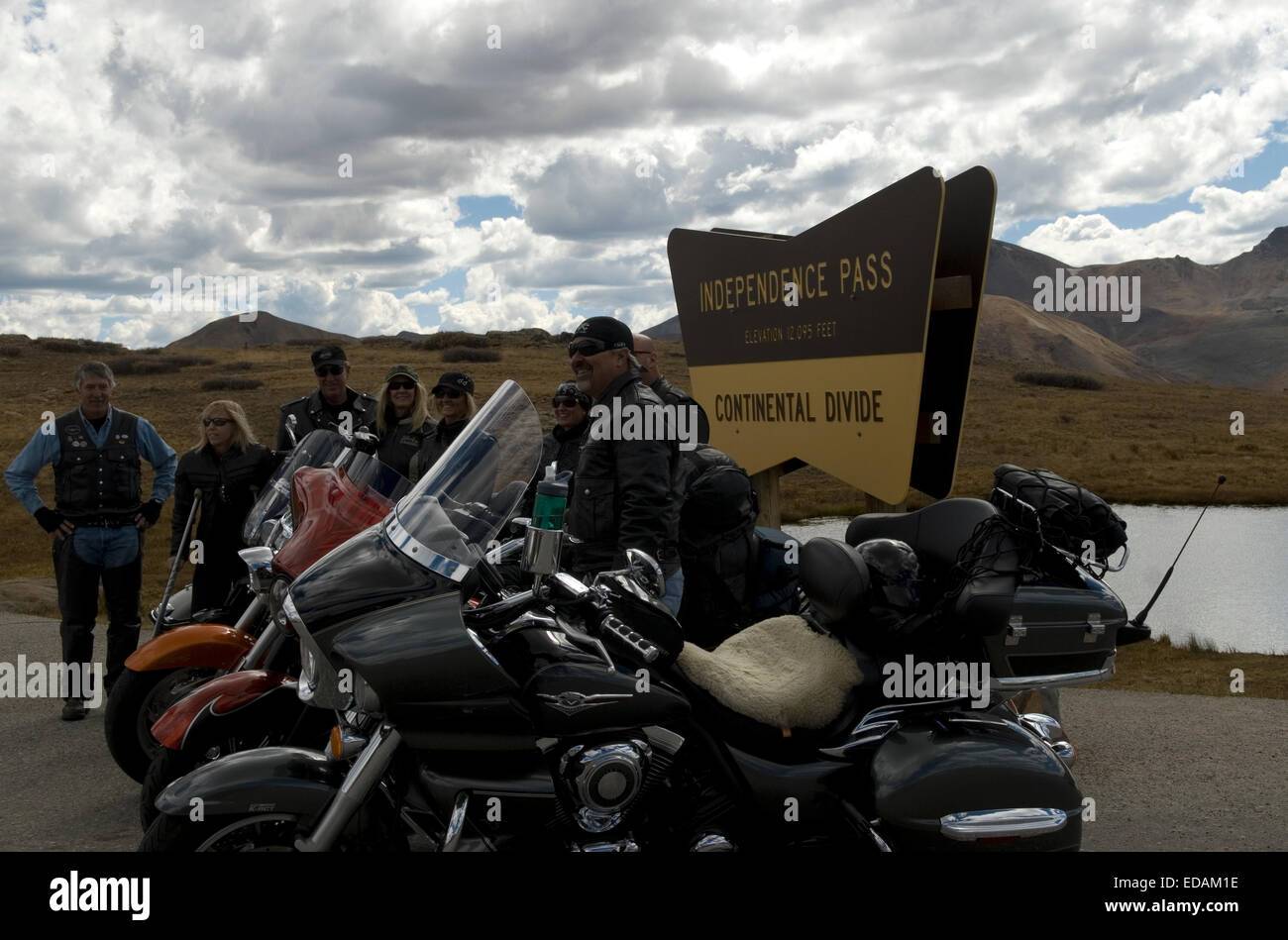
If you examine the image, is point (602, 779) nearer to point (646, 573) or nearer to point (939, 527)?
point (646, 573)

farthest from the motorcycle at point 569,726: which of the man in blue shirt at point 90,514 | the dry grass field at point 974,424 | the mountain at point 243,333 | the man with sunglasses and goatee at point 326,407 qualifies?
the mountain at point 243,333

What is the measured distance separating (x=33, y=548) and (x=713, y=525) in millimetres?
15670

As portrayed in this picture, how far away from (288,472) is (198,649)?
830mm

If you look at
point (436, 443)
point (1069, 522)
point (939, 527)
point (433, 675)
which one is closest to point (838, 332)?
point (436, 443)

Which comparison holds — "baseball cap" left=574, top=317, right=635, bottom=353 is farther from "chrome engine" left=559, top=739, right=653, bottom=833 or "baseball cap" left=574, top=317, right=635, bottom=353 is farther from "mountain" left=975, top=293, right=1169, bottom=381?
"mountain" left=975, top=293, right=1169, bottom=381

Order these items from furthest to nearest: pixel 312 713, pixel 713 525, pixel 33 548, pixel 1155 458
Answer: pixel 1155 458, pixel 33 548, pixel 713 525, pixel 312 713

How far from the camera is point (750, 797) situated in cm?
324

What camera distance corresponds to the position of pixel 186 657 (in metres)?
4.96

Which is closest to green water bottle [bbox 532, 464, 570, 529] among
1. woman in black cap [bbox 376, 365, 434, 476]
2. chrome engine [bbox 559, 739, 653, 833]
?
chrome engine [bbox 559, 739, 653, 833]

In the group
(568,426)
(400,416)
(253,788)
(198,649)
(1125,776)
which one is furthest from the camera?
(400,416)
